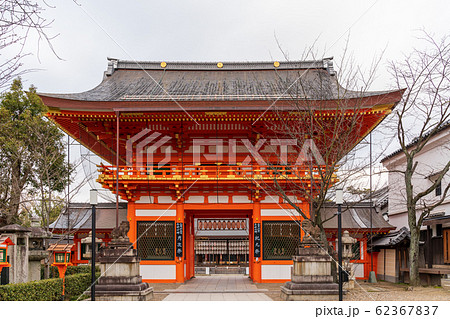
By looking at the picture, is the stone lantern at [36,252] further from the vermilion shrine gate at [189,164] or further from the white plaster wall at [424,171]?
the white plaster wall at [424,171]

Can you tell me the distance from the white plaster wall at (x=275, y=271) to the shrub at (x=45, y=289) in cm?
770

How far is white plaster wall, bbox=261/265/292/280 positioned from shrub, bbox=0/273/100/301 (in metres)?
7.70

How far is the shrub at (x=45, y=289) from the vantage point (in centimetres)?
1085

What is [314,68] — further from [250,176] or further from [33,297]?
[33,297]

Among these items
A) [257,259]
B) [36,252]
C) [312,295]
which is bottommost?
[312,295]

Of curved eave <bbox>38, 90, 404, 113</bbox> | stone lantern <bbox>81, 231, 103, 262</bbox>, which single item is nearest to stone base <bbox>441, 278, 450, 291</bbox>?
curved eave <bbox>38, 90, 404, 113</bbox>

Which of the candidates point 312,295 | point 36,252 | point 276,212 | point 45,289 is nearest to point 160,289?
point 36,252

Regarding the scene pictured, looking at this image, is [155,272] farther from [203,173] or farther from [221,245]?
[221,245]

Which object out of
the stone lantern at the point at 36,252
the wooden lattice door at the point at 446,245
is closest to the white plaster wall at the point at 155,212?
the stone lantern at the point at 36,252

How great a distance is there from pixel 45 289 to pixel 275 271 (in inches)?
415

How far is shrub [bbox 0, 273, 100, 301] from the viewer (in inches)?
427

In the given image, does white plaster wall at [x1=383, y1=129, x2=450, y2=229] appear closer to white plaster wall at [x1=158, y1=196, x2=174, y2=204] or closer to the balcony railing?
the balcony railing

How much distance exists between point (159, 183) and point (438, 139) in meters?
13.8

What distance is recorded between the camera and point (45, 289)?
1279 cm
